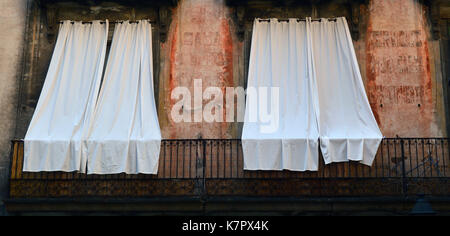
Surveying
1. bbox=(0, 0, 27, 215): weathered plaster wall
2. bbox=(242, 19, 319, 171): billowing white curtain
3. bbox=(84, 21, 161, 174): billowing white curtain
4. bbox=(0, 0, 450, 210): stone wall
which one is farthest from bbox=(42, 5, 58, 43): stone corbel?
bbox=(242, 19, 319, 171): billowing white curtain

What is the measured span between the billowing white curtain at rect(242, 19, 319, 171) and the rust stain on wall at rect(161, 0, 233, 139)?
631 mm

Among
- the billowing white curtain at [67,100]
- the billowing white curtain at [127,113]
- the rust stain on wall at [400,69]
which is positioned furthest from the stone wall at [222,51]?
the billowing white curtain at [67,100]

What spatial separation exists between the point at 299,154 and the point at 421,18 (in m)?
3.98

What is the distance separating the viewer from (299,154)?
10.0 m

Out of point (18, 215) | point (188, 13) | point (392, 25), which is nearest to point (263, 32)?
point (188, 13)

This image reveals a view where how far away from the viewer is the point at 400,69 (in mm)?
10953

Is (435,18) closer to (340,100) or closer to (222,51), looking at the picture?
(340,100)

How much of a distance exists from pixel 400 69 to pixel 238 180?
3937 mm

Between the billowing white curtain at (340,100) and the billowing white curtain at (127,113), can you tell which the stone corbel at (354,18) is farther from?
the billowing white curtain at (127,113)

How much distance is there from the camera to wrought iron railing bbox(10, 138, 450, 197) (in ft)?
33.2

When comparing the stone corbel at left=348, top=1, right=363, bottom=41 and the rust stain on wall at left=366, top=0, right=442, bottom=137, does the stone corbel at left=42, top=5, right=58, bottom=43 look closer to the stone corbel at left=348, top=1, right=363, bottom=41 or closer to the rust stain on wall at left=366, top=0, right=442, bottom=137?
the stone corbel at left=348, top=1, right=363, bottom=41
